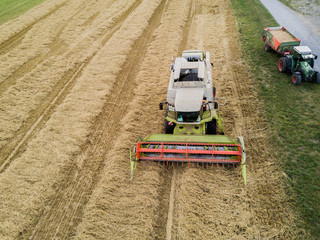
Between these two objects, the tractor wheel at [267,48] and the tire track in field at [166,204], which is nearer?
the tire track in field at [166,204]

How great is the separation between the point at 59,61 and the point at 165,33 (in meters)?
7.74

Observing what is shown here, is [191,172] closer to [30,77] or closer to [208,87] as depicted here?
[208,87]

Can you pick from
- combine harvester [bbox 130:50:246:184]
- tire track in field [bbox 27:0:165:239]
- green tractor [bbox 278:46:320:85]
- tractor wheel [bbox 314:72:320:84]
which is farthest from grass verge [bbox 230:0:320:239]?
tire track in field [bbox 27:0:165:239]

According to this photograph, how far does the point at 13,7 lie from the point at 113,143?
23.5 meters

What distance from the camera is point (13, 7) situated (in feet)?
76.3

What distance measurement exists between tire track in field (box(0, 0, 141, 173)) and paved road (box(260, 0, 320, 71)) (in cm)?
1349

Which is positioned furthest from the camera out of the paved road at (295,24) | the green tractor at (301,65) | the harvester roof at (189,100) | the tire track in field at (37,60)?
the paved road at (295,24)

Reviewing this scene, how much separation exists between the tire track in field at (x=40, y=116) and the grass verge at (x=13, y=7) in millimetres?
12852

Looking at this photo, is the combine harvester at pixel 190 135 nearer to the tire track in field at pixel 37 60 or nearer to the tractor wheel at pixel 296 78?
the tractor wheel at pixel 296 78

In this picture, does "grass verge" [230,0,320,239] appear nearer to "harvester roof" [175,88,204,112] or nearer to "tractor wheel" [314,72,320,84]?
"tractor wheel" [314,72,320,84]

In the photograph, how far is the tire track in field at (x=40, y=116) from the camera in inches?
336

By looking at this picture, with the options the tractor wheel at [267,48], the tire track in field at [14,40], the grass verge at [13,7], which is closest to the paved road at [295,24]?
the tractor wheel at [267,48]

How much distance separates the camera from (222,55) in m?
14.0

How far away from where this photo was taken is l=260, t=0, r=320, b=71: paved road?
14.2m
